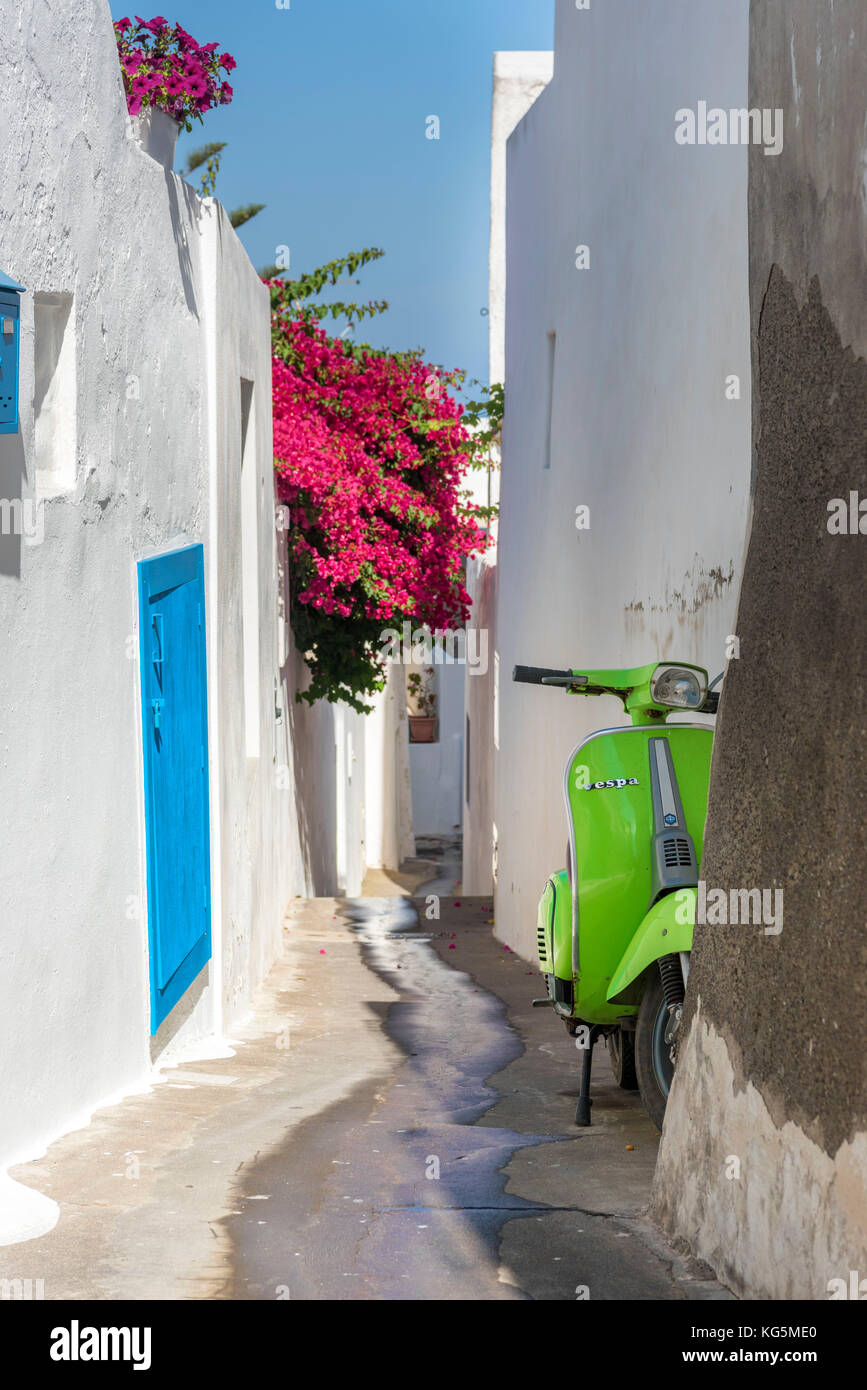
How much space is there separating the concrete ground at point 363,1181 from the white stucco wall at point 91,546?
0.30 metres

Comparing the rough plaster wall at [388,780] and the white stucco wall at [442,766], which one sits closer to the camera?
the rough plaster wall at [388,780]

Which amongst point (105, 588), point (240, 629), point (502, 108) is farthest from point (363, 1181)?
point (502, 108)

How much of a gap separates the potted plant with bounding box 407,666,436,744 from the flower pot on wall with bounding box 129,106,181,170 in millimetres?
20770

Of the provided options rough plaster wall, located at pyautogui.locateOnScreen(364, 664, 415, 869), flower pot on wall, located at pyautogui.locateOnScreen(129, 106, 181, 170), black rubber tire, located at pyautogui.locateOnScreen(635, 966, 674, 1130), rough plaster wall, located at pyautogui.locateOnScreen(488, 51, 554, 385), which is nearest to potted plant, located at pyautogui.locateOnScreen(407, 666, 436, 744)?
rough plaster wall, located at pyautogui.locateOnScreen(364, 664, 415, 869)

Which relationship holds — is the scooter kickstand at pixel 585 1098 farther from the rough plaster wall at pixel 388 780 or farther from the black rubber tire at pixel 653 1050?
the rough plaster wall at pixel 388 780

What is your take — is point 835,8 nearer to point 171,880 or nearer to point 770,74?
point 770,74

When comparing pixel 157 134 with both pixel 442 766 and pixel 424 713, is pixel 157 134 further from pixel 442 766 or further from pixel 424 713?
pixel 442 766

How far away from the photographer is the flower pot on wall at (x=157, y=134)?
5863 mm

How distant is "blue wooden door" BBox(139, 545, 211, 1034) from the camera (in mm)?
5473

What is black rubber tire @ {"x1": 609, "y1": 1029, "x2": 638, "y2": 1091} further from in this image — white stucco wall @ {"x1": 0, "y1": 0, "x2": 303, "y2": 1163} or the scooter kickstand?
white stucco wall @ {"x1": 0, "y1": 0, "x2": 303, "y2": 1163}

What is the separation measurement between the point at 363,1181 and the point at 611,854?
1.29 m

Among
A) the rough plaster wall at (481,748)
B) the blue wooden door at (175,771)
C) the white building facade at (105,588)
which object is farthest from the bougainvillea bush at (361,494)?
the blue wooden door at (175,771)

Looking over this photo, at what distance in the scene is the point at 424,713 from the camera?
27328 mm
